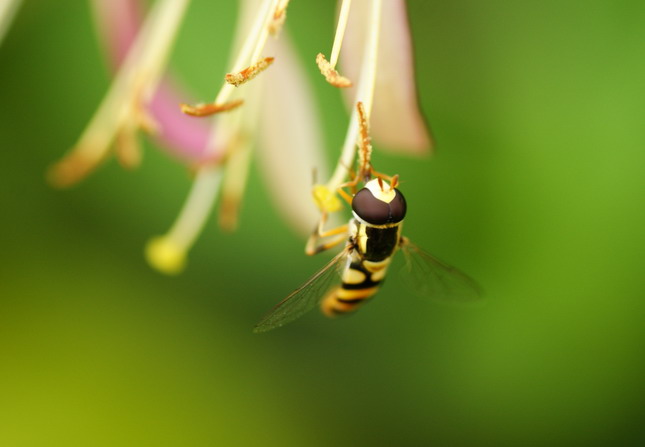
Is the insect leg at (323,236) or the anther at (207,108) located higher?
the anther at (207,108)

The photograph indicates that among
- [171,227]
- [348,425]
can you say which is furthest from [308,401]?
[171,227]

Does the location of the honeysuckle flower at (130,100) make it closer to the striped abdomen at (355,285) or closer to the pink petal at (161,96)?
the pink petal at (161,96)

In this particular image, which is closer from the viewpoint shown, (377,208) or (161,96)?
(377,208)

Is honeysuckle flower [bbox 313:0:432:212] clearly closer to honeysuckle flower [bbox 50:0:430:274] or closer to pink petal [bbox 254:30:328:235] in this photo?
honeysuckle flower [bbox 50:0:430:274]

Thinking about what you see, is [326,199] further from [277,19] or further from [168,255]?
[168,255]

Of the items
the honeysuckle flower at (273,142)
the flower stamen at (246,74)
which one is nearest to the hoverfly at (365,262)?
the flower stamen at (246,74)

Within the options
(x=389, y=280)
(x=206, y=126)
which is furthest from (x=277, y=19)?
(x=389, y=280)
